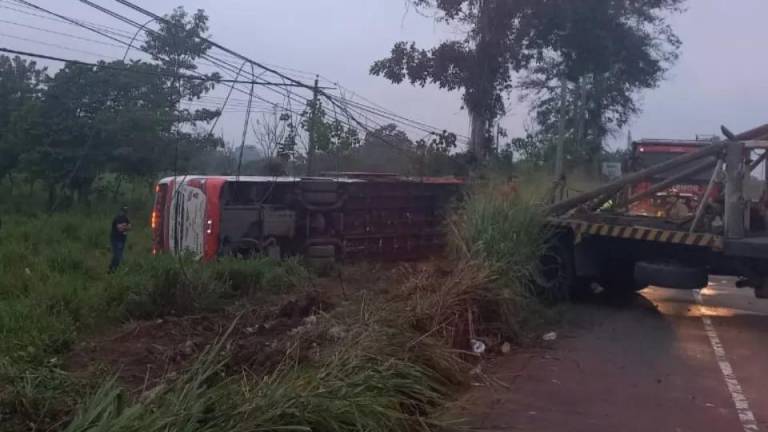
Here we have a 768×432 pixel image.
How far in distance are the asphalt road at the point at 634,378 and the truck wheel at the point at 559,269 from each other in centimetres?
47

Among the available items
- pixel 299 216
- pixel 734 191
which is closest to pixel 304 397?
pixel 734 191

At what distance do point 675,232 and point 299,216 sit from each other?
651cm

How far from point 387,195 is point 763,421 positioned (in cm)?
1096

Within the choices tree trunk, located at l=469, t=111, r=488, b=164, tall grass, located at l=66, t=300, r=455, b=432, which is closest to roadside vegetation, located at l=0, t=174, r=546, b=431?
tall grass, located at l=66, t=300, r=455, b=432

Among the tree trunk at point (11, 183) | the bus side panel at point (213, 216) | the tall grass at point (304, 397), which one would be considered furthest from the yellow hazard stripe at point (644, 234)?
the tree trunk at point (11, 183)

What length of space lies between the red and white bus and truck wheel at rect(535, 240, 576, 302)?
4245 mm

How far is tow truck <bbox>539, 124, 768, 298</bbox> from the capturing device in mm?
12273

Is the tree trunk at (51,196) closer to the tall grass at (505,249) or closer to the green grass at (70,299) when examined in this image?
the green grass at (70,299)

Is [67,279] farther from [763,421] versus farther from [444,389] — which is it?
[763,421]

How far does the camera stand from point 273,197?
15883 millimetres

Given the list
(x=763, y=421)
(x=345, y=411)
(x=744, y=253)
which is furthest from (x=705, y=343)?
(x=345, y=411)

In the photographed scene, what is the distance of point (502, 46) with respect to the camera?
24078 millimetres

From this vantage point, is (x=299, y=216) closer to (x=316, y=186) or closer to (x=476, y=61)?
(x=316, y=186)

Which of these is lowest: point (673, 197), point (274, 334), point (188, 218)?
point (274, 334)
